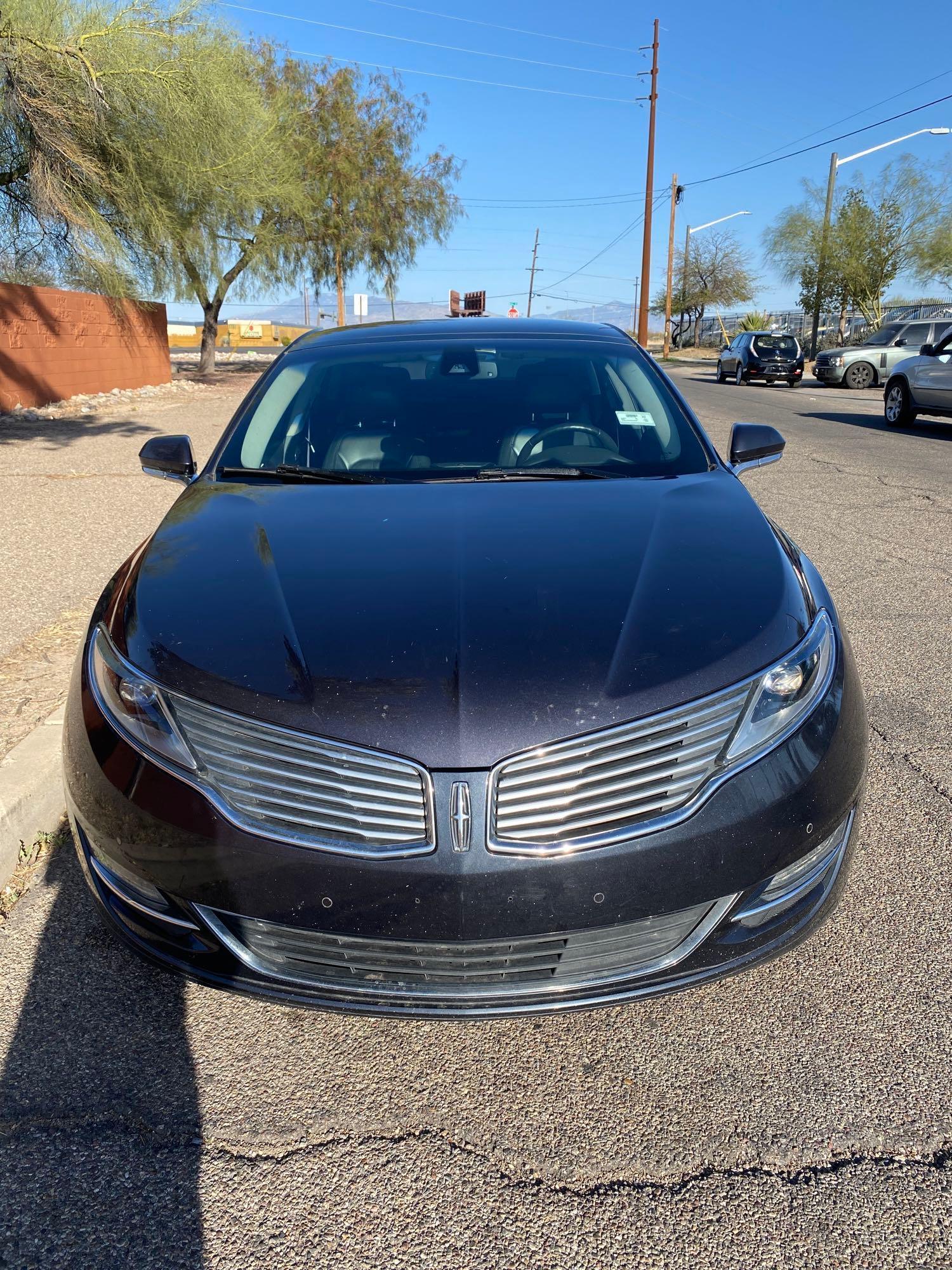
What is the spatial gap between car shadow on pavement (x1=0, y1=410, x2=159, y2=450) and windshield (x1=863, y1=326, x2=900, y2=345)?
19147mm

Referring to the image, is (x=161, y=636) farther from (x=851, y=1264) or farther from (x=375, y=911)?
(x=851, y=1264)

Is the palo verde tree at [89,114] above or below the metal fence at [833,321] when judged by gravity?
above

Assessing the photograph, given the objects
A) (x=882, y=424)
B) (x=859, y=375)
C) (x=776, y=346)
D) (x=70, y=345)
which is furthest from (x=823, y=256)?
(x=70, y=345)

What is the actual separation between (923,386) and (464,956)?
49.8 ft

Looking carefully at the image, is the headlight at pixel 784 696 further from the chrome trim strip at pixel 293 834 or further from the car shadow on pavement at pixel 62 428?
the car shadow on pavement at pixel 62 428

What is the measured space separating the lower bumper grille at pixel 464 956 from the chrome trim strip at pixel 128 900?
0.28 feet

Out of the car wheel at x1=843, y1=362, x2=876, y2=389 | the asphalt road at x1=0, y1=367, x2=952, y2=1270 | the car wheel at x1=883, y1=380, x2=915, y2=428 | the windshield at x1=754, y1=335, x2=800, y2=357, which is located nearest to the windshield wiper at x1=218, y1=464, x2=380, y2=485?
the asphalt road at x1=0, y1=367, x2=952, y2=1270

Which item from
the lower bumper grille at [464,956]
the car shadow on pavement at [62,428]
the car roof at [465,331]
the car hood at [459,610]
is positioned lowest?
the car shadow on pavement at [62,428]

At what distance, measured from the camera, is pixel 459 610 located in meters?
2.19

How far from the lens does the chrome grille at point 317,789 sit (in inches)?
72.7

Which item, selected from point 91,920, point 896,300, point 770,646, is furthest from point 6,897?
point 896,300

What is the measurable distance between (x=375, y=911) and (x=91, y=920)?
130 cm

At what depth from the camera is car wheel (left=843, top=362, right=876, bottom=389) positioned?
25531 millimetres

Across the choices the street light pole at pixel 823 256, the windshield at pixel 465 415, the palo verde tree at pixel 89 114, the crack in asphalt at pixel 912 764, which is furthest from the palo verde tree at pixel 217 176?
the street light pole at pixel 823 256
